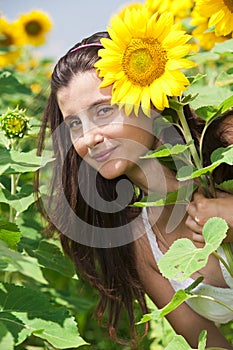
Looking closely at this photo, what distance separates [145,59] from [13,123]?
42 cm

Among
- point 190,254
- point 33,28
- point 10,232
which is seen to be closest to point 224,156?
point 190,254

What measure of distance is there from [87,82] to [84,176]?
9.2 inches

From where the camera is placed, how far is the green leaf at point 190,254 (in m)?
1.02

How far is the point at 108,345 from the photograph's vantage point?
6.74 feet

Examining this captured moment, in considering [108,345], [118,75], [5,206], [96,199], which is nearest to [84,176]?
[96,199]

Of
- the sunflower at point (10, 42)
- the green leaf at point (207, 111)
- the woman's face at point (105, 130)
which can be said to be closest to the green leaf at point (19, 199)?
the woman's face at point (105, 130)

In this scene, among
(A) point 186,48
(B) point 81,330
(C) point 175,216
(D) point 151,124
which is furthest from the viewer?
(B) point 81,330

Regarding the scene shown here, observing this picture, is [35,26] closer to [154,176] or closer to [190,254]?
[154,176]

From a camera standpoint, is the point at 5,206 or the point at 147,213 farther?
the point at 5,206

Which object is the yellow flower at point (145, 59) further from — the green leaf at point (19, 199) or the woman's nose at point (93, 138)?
the green leaf at point (19, 199)

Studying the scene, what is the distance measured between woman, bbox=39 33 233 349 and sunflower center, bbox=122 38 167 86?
0.10 m

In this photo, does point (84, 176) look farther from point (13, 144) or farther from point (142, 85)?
point (142, 85)

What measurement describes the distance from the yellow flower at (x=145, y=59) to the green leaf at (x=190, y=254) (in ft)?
0.60

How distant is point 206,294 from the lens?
1434mm
